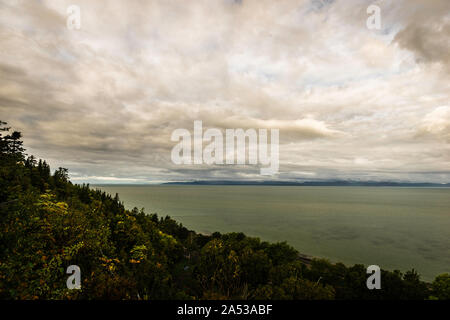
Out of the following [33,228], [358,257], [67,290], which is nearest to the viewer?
[67,290]

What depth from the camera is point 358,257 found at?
70938 mm

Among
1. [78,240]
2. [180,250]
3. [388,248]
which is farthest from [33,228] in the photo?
[388,248]

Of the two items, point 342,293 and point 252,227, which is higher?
point 342,293

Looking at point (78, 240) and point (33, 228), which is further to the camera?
point (78, 240)
